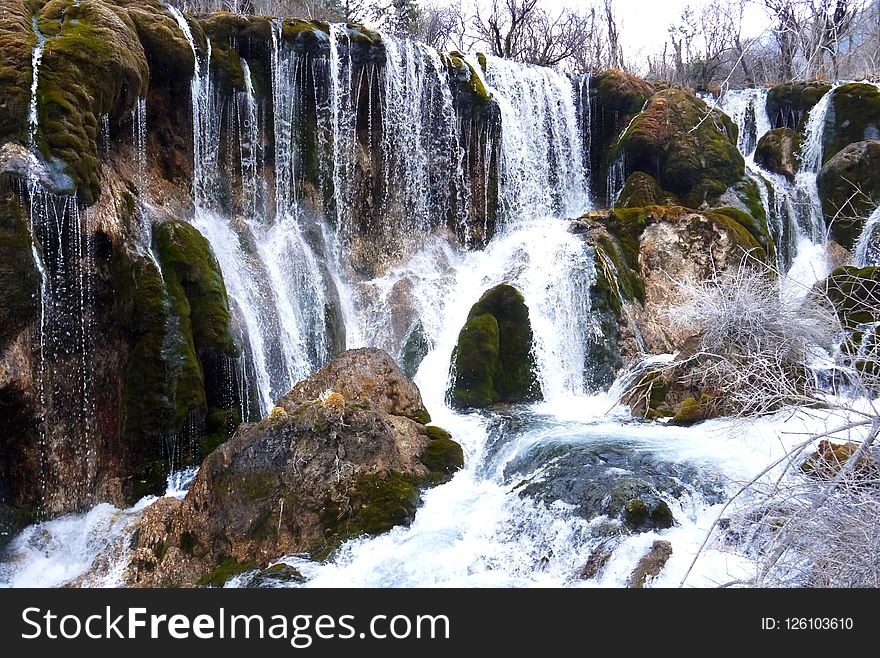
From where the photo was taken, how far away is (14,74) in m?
8.80

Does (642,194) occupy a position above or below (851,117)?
below

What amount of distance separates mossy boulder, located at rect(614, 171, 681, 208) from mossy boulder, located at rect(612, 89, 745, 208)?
14.9 inches

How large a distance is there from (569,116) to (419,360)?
8.62 m

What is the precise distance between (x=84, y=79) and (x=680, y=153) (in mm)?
12951

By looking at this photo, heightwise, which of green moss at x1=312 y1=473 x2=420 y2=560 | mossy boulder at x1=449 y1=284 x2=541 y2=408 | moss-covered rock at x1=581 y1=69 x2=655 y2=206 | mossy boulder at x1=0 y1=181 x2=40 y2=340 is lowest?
green moss at x1=312 y1=473 x2=420 y2=560

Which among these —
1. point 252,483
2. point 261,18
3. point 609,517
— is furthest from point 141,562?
point 261,18

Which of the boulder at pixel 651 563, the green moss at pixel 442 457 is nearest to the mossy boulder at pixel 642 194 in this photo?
the green moss at pixel 442 457

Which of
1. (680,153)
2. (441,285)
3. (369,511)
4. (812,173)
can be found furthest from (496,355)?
(812,173)

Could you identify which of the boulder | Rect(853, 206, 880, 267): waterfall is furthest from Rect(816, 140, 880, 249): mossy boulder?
the boulder

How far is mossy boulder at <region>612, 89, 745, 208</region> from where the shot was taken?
57.2 ft

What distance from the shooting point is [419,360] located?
1339 centimetres

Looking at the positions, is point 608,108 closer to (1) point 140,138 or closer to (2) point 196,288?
(1) point 140,138

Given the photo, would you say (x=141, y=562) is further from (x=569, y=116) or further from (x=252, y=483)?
(x=569, y=116)

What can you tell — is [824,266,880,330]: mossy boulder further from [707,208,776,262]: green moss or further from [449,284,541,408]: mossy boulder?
[449,284,541,408]: mossy boulder
